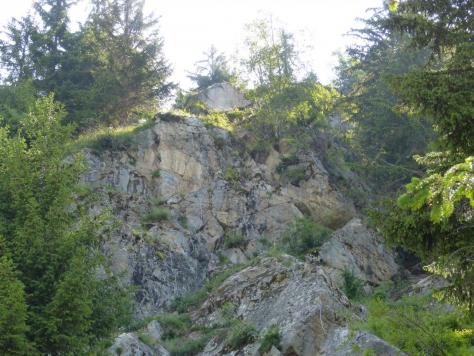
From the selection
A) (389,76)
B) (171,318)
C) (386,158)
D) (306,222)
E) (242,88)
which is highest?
(242,88)

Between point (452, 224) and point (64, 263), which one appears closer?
point (452, 224)

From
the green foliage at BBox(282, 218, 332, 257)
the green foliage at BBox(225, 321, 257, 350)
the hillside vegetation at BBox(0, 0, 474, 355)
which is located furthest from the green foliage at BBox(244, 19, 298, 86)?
the green foliage at BBox(225, 321, 257, 350)

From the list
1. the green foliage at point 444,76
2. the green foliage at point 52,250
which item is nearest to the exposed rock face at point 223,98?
the green foliage at point 444,76

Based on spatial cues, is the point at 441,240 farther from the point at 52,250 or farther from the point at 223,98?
the point at 223,98

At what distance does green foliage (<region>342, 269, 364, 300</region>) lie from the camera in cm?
1552

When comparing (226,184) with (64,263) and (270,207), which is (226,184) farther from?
(64,263)

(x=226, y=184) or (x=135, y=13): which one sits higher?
(x=135, y=13)

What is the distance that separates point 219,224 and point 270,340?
9.86m

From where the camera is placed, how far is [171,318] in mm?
13953

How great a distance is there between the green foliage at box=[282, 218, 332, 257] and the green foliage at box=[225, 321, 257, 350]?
6.95m

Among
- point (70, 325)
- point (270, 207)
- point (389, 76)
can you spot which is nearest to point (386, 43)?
point (270, 207)

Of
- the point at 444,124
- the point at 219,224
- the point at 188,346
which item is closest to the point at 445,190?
the point at 444,124

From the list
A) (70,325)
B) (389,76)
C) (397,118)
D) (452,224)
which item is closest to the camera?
(452,224)

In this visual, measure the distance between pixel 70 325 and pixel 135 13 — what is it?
2135 cm
